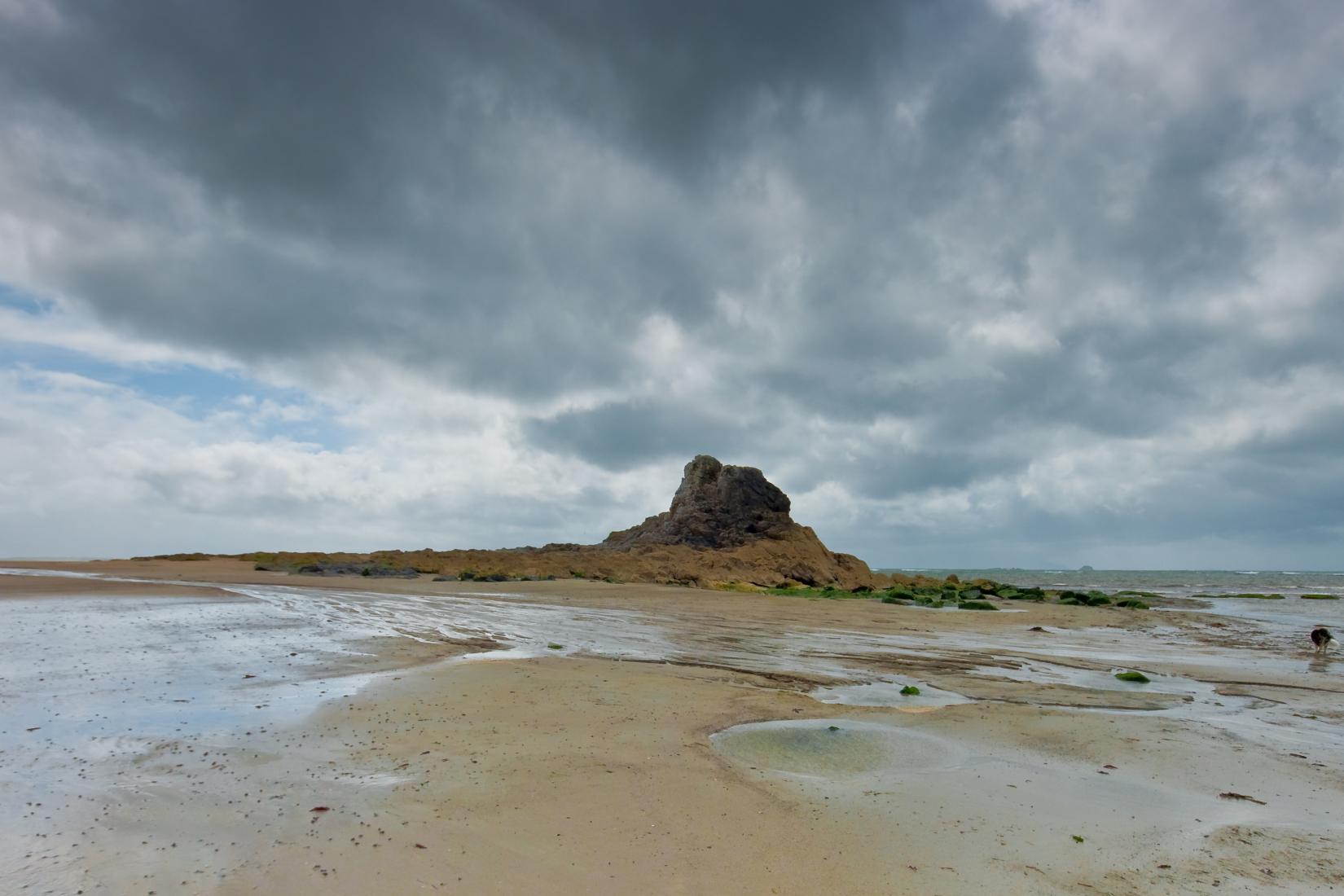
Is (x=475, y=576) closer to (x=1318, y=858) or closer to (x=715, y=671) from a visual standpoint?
(x=715, y=671)

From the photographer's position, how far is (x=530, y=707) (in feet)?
23.6

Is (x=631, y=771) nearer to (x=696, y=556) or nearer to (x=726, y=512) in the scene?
(x=696, y=556)

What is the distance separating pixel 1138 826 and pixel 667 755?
3.34m

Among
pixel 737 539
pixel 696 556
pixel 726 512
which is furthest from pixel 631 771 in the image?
pixel 726 512

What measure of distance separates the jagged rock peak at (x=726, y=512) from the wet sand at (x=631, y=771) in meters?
27.9

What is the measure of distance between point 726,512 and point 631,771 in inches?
1408

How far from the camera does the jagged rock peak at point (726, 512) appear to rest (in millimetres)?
39938

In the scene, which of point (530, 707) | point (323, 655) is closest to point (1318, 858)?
point (530, 707)

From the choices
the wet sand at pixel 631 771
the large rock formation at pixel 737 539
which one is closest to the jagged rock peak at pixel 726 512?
the large rock formation at pixel 737 539

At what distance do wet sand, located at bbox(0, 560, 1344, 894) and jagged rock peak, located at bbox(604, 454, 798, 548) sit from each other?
27899 mm

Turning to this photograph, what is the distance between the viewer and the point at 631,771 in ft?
17.4

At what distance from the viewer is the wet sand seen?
375 cm

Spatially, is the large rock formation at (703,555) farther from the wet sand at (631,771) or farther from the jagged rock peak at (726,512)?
the wet sand at (631,771)

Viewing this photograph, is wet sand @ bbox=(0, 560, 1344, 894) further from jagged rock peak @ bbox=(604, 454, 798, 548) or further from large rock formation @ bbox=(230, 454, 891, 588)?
jagged rock peak @ bbox=(604, 454, 798, 548)
